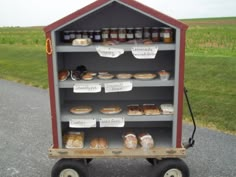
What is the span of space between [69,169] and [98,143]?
43 cm

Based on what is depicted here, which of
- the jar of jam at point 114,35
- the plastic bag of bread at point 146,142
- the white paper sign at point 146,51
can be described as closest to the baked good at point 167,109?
the plastic bag of bread at point 146,142

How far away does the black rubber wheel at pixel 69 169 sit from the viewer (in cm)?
354

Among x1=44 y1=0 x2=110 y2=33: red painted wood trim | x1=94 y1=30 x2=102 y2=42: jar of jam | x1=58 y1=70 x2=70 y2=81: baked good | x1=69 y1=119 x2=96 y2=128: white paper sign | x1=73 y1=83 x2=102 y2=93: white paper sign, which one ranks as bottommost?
x1=69 y1=119 x2=96 y2=128: white paper sign

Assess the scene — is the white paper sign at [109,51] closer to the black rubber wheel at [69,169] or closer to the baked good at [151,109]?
the baked good at [151,109]

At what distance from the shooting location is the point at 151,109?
372cm

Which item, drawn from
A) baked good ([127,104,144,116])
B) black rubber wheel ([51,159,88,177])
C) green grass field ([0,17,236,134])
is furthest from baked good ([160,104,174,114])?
green grass field ([0,17,236,134])

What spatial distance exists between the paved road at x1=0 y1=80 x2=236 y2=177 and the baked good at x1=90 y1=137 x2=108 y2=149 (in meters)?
0.58

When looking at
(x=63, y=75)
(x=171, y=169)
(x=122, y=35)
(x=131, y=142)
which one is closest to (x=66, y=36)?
(x=63, y=75)

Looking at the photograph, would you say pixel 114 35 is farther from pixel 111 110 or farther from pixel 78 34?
pixel 111 110

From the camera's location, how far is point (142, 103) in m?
4.15

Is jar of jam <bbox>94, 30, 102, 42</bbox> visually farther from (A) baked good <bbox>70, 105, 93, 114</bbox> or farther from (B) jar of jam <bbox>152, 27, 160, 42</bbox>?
(A) baked good <bbox>70, 105, 93, 114</bbox>

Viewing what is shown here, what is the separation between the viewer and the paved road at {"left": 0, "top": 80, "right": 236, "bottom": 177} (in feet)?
13.7

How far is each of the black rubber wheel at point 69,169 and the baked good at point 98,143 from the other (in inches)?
9.6

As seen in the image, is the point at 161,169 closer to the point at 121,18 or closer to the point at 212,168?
the point at 212,168
